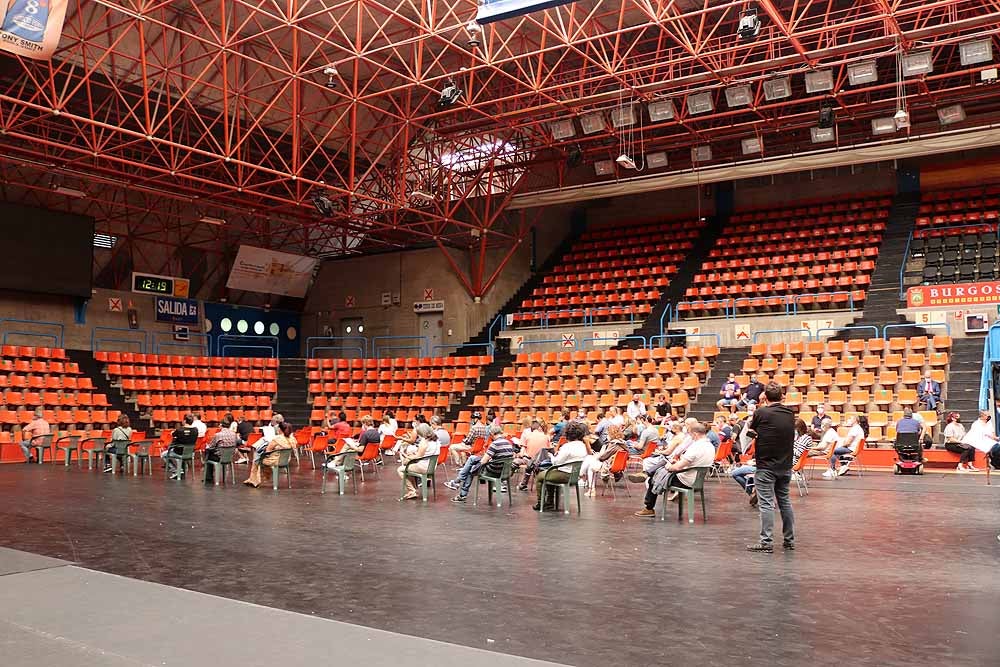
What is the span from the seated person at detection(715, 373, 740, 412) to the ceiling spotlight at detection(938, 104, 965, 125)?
9689mm

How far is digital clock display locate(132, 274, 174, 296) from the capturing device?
28773 mm

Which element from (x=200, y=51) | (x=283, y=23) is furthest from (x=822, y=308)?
(x=200, y=51)

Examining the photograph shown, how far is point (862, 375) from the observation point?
18.4 m

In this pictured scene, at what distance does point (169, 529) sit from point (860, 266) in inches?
832

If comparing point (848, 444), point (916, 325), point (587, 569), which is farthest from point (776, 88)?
point (587, 569)

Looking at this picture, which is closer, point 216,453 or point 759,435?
point 759,435

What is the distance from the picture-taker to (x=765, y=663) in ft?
13.2

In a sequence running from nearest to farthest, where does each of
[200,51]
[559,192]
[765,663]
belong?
[765,663] → [200,51] → [559,192]

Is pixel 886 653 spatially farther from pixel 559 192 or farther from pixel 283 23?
pixel 559 192

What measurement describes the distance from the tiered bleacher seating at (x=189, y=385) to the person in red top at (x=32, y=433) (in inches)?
160

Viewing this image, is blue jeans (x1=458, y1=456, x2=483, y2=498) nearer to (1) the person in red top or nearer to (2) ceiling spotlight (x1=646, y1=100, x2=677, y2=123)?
(1) the person in red top

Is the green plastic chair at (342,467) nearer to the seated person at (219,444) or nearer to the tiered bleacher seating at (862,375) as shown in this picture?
the seated person at (219,444)

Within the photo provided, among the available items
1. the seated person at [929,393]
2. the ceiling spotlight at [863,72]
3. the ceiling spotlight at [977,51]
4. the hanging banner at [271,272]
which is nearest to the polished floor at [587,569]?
the seated person at [929,393]

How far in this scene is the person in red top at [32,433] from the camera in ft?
61.9
